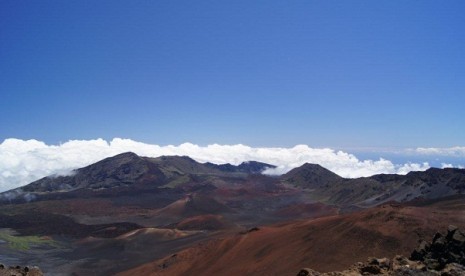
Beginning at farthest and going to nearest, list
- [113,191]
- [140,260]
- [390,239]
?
[113,191]
[140,260]
[390,239]

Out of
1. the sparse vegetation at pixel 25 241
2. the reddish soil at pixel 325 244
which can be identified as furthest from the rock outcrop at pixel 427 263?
the sparse vegetation at pixel 25 241

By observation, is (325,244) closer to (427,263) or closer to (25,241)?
(427,263)

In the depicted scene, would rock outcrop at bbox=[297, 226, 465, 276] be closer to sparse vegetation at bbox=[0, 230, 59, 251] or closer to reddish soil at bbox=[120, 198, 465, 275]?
reddish soil at bbox=[120, 198, 465, 275]

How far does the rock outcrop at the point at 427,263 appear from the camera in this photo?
16281 mm

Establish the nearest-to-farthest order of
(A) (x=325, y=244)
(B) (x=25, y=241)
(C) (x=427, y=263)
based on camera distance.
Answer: (C) (x=427, y=263) → (A) (x=325, y=244) → (B) (x=25, y=241)

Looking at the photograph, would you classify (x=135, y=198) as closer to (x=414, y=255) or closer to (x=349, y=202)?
(x=349, y=202)

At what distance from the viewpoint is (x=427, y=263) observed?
1877cm

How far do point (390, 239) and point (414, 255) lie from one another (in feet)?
48.9

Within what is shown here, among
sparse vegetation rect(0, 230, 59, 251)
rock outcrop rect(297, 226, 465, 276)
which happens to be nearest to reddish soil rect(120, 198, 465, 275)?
rock outcrop rect(297, 226, 465, 276)

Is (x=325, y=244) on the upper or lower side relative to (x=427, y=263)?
lower

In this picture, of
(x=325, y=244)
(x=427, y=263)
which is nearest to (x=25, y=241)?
(x=325, y=244)

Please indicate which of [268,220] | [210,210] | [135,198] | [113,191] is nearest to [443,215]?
[268,220]

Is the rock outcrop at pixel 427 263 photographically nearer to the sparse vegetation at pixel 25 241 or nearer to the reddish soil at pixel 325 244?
the reddish soil at pixel 325 244

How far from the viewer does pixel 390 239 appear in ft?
119
